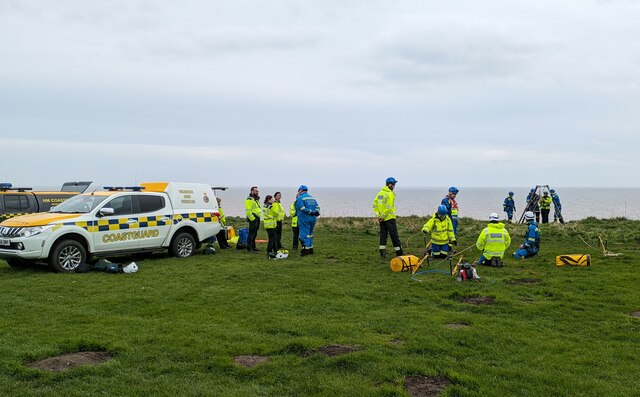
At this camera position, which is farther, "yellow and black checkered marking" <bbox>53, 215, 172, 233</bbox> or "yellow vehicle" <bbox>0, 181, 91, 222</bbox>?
"yellow vehicle" <bbox>0, 181, 91, 222</bbox>

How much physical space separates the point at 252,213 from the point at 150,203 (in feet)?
9.62

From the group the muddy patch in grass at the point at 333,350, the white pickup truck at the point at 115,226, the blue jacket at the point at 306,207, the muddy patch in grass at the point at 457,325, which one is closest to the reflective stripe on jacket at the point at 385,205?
the blue jacket at the point at 306,207

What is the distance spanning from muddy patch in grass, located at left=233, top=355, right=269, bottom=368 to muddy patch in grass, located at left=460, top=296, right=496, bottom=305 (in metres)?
4.21

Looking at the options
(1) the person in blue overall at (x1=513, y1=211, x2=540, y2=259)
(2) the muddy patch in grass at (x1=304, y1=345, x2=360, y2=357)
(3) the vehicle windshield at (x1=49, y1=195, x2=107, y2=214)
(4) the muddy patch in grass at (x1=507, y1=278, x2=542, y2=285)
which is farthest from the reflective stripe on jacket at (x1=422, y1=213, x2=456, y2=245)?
(3) the vehicle windshield at (x1=49, y1=195, x2=107, y2=214)

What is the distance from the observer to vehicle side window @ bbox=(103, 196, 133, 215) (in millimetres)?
Answer: 12818

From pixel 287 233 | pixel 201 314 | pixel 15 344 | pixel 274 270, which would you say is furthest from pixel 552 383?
pixel 287 233

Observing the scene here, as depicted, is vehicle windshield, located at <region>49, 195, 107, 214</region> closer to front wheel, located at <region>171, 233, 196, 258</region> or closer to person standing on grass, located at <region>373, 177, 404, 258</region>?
front wheel, located at <region>171, 233, 196, 258</region>

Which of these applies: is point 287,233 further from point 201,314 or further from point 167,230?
point 201,314

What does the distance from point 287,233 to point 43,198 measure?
29.4 ft

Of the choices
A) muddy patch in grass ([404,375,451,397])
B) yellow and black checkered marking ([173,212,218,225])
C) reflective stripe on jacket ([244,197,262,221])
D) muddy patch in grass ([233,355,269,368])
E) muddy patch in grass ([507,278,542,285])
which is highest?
reflective stripe on jacket ([244,197,262,221])

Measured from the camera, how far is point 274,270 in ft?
39.1

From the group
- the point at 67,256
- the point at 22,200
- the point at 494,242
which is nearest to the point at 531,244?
the point at 494,242

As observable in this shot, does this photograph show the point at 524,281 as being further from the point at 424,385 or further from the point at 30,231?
the point at 30,231

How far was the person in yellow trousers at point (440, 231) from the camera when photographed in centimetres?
1336
